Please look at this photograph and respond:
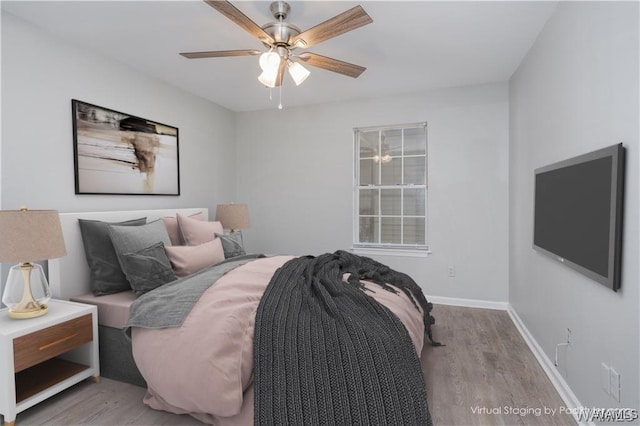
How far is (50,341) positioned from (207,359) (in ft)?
3.67

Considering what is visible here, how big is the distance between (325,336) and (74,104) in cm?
279

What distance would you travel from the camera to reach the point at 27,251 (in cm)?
196

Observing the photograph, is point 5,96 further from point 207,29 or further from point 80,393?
point 80,393

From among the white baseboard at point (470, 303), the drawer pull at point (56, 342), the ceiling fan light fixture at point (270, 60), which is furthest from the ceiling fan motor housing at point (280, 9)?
the white baseboard at point (470, 303)

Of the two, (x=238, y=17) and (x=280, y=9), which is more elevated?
(x=280, y=9)

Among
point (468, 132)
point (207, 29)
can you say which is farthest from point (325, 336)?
point (468, 132)

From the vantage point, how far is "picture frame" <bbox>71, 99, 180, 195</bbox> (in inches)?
114

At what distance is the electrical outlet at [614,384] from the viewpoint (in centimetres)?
155

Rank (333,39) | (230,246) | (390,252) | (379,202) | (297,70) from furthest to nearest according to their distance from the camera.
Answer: (379,202), (390,252), (230,246), (333,39), (297,70)

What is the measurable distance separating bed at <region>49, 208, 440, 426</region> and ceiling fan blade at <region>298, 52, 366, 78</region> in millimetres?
1521

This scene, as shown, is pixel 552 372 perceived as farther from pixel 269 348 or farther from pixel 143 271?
pixel 143 271

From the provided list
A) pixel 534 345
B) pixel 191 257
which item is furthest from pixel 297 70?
pixel 534 345

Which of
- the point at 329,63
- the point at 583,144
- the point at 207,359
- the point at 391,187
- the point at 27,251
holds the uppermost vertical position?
the point at 329,63

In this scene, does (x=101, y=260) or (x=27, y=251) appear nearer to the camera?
(x=27, y=251)
